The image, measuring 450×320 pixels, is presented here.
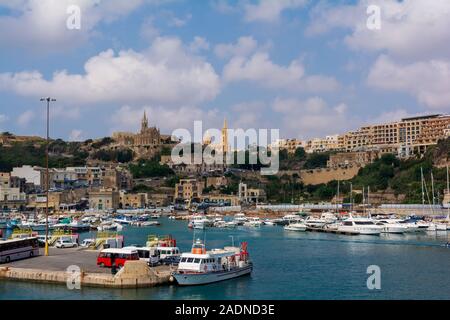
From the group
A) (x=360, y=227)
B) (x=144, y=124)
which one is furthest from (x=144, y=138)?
(x=360, y=227)

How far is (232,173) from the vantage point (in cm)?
9525

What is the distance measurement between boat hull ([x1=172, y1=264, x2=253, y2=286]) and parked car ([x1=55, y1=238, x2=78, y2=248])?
972 centimetres

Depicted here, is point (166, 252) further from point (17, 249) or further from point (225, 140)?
point (225, 140)

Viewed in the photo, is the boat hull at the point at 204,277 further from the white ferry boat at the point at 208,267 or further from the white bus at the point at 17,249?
the white bus at the point at 17,249

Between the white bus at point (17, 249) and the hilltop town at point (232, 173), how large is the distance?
43.4m

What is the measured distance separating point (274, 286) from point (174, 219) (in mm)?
48972

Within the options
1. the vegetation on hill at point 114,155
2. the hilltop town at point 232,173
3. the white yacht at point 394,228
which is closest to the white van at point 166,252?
the white yacht at point 394,228

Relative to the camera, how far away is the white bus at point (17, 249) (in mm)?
21953

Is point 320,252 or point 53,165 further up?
point 53,165

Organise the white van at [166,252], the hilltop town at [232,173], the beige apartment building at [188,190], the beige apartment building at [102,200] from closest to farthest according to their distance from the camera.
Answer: the white van at [166,252] < the hilltop town at [232,173] < the beige apartment building at [102,200] < the beige apartment building at [188,190]

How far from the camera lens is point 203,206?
79438 millimetres

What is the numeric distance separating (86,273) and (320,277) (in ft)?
27.0
